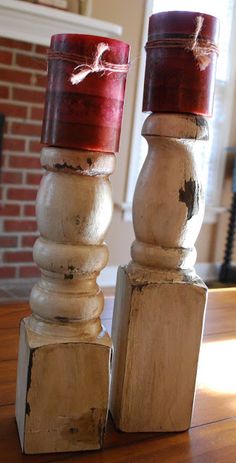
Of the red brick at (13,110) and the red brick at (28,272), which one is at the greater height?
the red brick at (13,110)

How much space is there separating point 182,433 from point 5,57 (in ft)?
6.69

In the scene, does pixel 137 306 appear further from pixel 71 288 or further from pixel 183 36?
pixel 183 36

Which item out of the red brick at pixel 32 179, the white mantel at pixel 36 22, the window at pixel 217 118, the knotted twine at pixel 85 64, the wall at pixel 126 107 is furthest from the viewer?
the window at pixel 217 118

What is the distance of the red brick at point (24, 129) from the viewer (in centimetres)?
228

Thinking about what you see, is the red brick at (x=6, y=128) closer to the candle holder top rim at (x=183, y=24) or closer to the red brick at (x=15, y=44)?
the red brick at (x=15, y=44)

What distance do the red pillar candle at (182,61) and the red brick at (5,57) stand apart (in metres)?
1.90

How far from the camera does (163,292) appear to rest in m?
0.45

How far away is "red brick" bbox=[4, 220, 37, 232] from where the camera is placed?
7.67 feet

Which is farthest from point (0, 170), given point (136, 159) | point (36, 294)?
point (36, 294)

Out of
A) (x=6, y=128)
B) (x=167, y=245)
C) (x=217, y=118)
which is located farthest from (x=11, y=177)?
(x=167, y=245)

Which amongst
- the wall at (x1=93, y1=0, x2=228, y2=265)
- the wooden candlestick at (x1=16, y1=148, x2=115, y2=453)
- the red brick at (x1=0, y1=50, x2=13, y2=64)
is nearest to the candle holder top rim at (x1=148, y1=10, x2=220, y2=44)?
the wooden candlestick at (x1=16, y1=148, x2=115, y2=453)

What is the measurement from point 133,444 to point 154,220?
0.66 feet

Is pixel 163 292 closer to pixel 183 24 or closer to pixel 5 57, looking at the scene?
pixel 183 24

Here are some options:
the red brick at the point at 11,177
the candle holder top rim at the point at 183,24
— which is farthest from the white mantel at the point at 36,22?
the candle holder top rim at the point at 183,24
